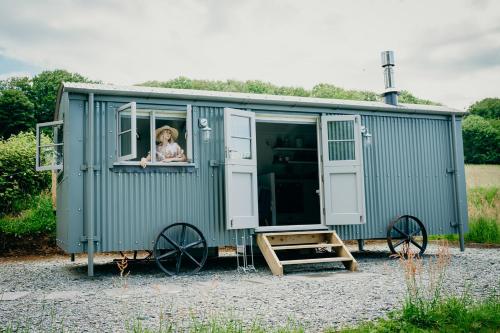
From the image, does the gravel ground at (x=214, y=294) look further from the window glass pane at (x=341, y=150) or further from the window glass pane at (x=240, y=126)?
the window glass pane at (x=240, y=126)

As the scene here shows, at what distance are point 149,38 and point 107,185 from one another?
66.3 feet

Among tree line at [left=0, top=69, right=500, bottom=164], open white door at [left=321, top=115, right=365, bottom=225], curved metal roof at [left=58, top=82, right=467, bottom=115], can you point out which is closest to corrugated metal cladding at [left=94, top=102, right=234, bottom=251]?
curved metal roof at [left=58, top=82, right=467, bottom=115]

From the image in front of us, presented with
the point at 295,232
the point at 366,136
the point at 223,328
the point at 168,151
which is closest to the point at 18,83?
the point at 168,151

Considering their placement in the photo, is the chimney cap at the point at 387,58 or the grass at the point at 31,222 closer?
the chimney cap at the point at 387,58

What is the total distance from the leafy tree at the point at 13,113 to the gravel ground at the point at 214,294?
1340cm

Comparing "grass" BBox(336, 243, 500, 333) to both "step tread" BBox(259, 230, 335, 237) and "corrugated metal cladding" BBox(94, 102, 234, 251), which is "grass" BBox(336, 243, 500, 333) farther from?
"corrugated metal cladding" BBox(94, 102, 234, 251)

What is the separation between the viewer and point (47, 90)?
2409cm

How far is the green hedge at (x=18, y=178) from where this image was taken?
476 inches

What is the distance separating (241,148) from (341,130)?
1.84 meters

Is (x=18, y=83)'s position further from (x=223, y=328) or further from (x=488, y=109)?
(x=488, y=109)

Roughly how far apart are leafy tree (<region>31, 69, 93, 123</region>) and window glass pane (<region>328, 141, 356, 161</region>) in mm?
17032

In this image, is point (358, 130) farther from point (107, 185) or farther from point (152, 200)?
point (107, 185)

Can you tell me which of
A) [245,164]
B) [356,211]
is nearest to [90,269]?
[245,164]

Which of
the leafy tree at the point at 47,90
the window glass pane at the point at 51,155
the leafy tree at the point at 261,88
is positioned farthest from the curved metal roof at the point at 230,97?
the leafy tree at the point at 261,88
